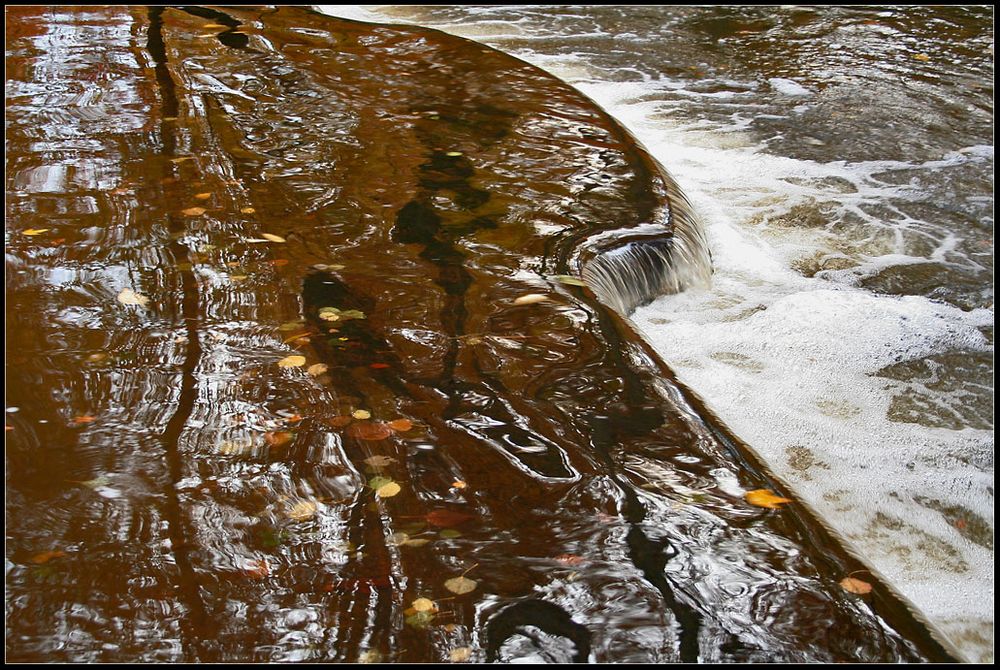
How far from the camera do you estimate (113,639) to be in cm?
219

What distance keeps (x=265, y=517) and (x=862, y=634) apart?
5.30 ft

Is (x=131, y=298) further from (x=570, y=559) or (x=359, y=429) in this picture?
(x=570, y=559)

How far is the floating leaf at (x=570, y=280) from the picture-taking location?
13.4ft

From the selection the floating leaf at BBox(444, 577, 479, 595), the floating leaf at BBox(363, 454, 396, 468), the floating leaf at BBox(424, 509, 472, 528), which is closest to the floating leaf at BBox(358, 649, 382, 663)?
the floating leaf at BBox(444, 577, 479, 595)

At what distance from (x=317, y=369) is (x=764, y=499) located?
1.58 m

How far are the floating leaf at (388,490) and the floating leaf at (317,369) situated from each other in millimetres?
674

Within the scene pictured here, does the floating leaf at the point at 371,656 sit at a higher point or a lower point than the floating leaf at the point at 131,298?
lower

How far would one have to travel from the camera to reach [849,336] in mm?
4723

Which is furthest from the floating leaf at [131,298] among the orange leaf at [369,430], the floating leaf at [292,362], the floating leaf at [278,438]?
the orange leaf at [369,430]

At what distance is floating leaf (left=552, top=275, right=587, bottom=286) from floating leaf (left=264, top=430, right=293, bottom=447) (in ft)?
5.10

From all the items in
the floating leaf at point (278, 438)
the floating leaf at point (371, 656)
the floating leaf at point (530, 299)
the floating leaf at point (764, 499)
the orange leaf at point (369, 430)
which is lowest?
the floating leaf at point (764, 499)

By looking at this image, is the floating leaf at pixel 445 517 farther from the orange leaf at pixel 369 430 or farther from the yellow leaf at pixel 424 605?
the orange leaf at pixel 369 430

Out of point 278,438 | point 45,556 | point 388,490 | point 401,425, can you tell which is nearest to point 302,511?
point 388,490

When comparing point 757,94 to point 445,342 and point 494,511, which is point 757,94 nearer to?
point 445,342
